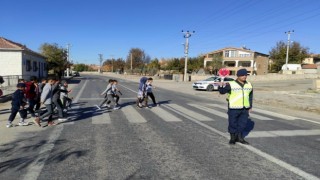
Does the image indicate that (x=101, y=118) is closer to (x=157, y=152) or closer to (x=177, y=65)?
(x=157, y=152)

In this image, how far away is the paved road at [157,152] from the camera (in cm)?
495

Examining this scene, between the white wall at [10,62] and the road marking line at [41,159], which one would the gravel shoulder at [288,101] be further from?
the white wall at [10,62]

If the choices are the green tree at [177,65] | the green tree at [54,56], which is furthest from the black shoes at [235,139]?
the green tree at [177,65]

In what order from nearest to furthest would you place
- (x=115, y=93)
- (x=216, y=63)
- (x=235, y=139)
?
1. (x=235, y=139)
2. (x=115, y=93)
3. (x=216, y=63)

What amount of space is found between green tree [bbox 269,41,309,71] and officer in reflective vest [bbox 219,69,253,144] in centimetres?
8579

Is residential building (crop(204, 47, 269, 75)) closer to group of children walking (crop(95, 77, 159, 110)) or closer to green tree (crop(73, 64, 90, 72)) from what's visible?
group of children walking (crop(95, 77, 159, 110))

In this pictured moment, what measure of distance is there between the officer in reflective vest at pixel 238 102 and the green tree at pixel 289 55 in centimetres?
8579

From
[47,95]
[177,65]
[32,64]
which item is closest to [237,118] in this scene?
[47,95]

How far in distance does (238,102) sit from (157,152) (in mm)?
2079

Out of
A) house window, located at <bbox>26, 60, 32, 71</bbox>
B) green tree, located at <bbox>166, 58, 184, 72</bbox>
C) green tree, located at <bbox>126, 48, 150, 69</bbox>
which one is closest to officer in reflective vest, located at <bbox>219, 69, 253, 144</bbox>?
house window, located at <bbox>26, 60, 32, 71</bbox>

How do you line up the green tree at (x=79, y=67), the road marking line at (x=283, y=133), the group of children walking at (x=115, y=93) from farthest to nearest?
1. the green tree at (x=79, y=67)
2. the group of children walking at (x=115, y=93)
3. the road marking line at (x=283, y=133)

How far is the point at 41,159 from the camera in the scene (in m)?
5.60

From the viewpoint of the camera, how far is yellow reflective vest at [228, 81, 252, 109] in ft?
22.6

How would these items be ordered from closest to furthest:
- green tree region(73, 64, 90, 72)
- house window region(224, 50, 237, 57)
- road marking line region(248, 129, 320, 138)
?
road marking line region(248, 129, 320, 138) < house window region(224, 50, 237, 57) < green tree region(73, 64, 90, 72)
